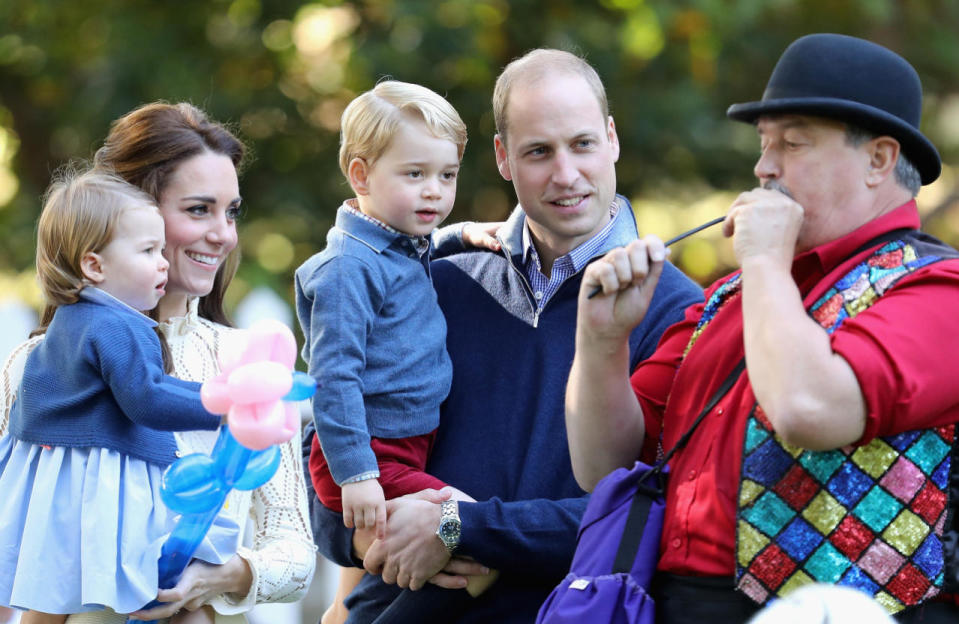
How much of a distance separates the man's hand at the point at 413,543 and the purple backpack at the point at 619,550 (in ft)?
1.39

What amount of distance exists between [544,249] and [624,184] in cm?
503

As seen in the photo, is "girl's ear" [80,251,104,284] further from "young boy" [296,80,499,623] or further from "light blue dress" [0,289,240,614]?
"young boy" [296,80,499,623]

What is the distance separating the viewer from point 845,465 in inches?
86.0

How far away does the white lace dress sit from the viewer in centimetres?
294

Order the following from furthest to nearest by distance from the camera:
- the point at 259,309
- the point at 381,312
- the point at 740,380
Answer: the point at 259,309
the point at 381,312
the point at 740,380

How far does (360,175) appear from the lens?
119 inches

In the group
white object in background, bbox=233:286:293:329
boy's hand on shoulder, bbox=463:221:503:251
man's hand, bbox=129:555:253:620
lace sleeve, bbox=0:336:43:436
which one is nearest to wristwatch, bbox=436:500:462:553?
man's hand, bbox=129:555:253:620

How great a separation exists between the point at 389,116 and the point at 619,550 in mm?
1145

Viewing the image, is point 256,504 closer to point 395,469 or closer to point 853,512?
point 395,469

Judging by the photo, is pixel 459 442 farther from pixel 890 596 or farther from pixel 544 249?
pixel 890 596

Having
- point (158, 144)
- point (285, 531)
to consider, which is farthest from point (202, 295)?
point (285, 531)

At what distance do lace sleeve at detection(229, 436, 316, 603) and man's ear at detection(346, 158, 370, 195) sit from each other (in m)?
0.61

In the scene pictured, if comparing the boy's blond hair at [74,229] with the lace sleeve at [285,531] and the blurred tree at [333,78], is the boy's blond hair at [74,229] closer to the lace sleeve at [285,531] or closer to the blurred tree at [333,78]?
the lace sleeve at [285,531]

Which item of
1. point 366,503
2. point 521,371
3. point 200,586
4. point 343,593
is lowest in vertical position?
point 343,593
